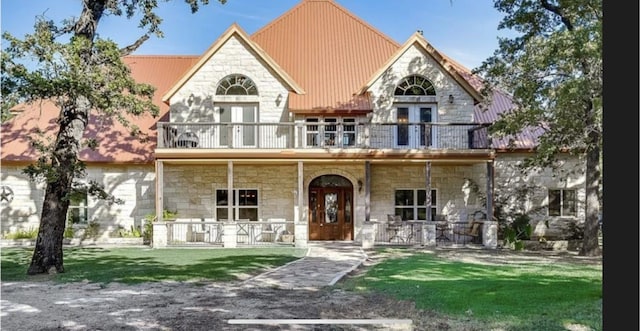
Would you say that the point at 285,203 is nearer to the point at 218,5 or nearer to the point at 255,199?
the point at 255,199

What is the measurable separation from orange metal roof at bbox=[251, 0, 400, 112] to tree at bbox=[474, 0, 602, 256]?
5.31 m

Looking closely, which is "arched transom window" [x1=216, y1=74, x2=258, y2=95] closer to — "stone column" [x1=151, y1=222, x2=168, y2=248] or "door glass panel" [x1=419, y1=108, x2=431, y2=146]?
"stone column" [x1=151, y1=222, x2=168, y2=248]

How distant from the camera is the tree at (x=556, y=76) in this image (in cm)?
1159

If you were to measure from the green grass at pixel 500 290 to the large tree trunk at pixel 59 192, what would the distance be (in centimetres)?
644

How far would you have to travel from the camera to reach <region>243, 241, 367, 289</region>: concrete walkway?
9203mm

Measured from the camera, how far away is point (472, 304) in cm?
664

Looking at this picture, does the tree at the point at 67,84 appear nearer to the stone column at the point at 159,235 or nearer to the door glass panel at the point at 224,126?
the stone column at the point at 159,235

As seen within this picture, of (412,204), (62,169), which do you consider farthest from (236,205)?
(62,169)

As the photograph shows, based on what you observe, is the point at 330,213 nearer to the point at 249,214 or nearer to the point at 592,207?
the point at 249,214

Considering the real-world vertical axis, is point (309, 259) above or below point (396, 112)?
below

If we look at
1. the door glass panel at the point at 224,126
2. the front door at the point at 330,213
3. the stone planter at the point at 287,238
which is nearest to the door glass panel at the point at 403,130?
the front door at the point at 330,213

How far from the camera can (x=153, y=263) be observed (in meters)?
12.2

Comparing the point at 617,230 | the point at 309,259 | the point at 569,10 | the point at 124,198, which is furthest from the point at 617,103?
the point at 124,198

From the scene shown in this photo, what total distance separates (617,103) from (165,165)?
1830 centimetres
